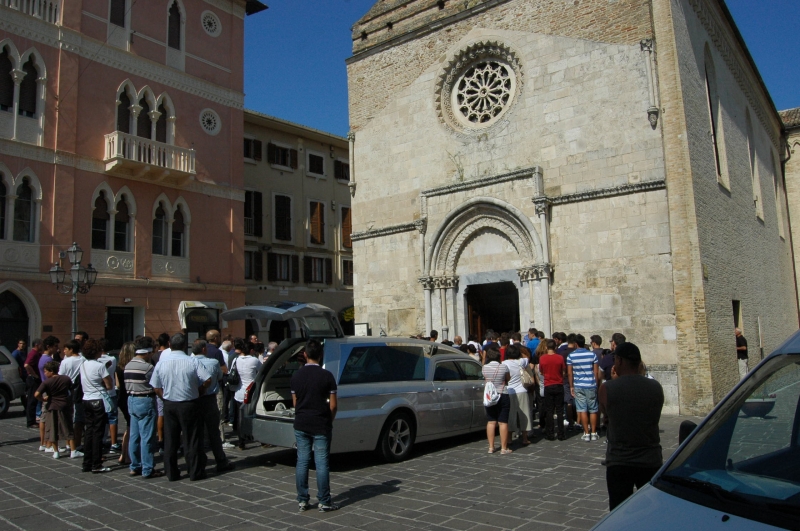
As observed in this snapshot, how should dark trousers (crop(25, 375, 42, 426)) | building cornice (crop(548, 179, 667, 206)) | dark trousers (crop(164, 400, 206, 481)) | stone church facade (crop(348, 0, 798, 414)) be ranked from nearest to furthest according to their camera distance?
dark trousers (crop(164, 400, 206, 481)) < dark trousers (crop(25, 375, 42, 426)) < stone church facade (crop(348, 0, 798, 414)) < building cornice (crop(548, 179, 667, 206))

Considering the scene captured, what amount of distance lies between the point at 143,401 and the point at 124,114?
658 inches

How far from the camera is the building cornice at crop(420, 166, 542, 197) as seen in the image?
49.8ft

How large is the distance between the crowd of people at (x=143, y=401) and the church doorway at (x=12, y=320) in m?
10.4

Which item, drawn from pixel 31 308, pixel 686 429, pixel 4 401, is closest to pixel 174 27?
pixel 31 308

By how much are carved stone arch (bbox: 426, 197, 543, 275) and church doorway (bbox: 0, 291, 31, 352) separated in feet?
40.2

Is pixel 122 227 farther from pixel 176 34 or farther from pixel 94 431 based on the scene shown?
pixel 94 431

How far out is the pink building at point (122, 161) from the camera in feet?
60.5

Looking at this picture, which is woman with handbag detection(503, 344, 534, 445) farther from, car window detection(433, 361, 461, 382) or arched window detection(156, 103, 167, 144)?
arched window detection(156, 103, 167, 144)

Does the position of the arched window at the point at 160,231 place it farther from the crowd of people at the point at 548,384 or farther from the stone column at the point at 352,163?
the crowd of people at the point at 548,384

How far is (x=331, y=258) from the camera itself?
32594 mm

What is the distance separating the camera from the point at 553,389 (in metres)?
9.77

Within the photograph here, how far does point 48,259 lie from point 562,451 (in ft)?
55.0

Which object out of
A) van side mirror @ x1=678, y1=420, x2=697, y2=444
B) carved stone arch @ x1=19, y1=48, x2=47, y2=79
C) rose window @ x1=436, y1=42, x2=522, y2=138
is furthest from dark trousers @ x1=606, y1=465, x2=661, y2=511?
carved stone arch @ x1=19, y1=48, x2=47, y2=79

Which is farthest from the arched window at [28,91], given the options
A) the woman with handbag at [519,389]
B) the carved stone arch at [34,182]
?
the woman with handbag at [519,389]
